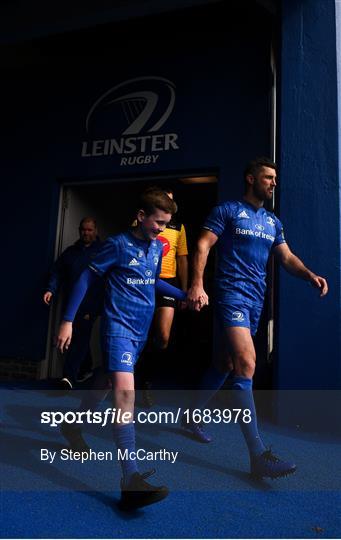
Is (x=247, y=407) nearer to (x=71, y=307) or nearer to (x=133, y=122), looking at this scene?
(x=71, y=307)

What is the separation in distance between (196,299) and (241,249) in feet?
1.58

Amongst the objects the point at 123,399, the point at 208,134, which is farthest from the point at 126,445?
the point at 208,134

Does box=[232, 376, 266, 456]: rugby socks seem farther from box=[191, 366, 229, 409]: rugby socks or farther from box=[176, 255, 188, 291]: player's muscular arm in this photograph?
box=[176, 255, 188, 291]: player's muscular arm

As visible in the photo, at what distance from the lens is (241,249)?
266 cm

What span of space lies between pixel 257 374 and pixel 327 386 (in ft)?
3.45

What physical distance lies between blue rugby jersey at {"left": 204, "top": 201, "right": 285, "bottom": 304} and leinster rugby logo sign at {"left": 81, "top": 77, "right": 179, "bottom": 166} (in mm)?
2565

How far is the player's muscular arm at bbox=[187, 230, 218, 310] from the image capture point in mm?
2406

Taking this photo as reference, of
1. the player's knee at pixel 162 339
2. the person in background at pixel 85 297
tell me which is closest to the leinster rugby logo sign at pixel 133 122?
the person in background at pixel 85 297

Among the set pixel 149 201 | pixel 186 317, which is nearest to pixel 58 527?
pixel 149 201

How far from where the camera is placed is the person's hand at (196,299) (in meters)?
2.40

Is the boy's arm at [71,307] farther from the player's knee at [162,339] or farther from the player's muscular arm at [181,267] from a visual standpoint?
the player's muscular arm at [181,267]

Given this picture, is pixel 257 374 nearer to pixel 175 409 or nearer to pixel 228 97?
pixel 175 409

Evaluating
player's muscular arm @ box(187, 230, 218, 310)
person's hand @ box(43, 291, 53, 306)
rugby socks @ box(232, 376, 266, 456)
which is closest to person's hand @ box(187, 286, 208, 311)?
player's muscular arm @ box(187, 230, 218, 310)

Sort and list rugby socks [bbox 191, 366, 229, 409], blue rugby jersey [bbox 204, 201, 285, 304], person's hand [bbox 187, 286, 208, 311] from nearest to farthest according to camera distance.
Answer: person's hand [bbox 187, 286, 208, 311] < blue rugby jersey [bbox 204, 201, 285, 304] < rugby socks [bbox 191, 366, 229, 409]
